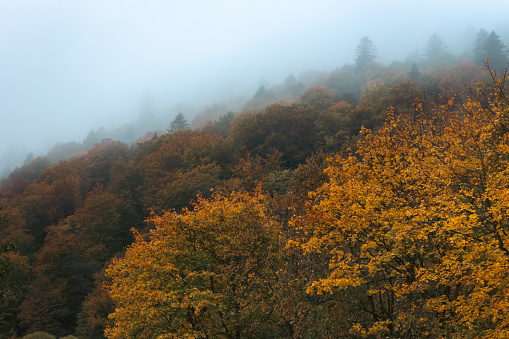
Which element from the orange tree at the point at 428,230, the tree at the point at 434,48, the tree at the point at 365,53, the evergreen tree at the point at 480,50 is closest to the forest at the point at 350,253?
the orange tree at the point at 428,230

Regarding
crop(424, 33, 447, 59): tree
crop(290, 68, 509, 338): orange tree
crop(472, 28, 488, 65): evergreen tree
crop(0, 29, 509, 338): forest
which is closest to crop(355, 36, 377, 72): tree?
crop(424, 33, 447, 59): tree

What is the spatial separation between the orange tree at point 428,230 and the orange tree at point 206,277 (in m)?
2.38

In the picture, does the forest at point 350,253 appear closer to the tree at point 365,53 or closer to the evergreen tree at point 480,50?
the evergreen tree at point 480,50

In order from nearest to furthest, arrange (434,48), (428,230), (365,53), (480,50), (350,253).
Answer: (428,230)
(350,253)
(480,50)
(434,48)
(365,53)

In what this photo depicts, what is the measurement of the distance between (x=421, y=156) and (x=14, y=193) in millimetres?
68535

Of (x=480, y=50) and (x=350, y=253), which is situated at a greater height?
(x=480, y=50)

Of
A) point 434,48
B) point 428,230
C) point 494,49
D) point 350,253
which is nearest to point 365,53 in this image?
point 434,48

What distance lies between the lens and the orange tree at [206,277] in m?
13.2

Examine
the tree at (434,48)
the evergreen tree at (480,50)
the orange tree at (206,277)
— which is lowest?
the orange tree at (206,277)

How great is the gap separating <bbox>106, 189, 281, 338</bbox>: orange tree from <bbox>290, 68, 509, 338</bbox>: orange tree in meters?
2.38

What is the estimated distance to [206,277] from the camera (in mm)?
14227

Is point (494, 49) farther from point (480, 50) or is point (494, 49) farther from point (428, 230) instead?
point (428, 230)

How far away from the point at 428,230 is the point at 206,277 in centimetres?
920

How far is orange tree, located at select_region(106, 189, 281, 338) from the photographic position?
13.2m
